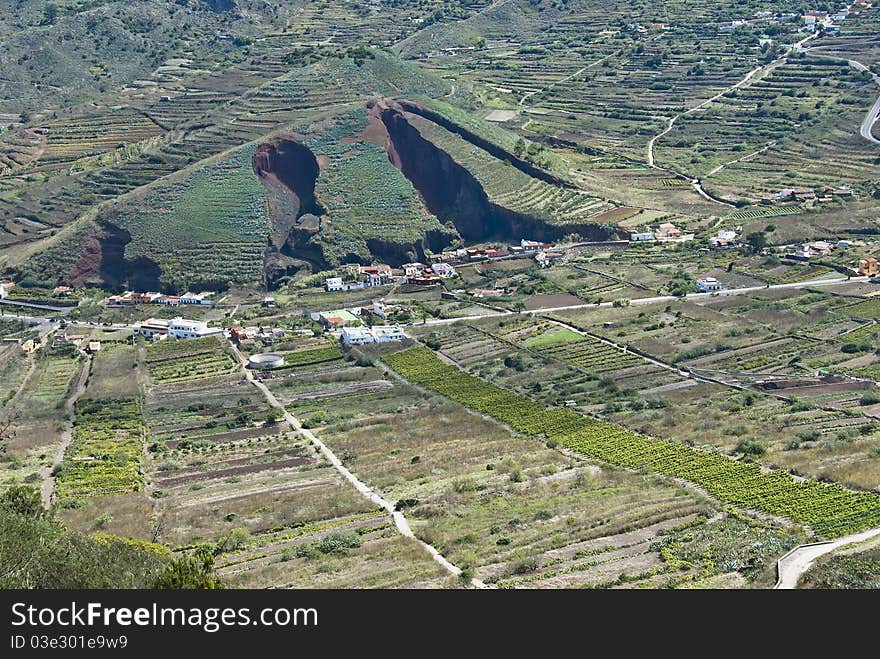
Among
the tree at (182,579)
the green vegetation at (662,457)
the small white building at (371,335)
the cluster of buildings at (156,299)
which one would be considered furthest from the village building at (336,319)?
the tree at (182,579)

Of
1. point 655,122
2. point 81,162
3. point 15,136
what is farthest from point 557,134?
point 15,136

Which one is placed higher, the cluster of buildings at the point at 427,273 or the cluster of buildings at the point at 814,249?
the cluster of buildings at the point at 814,249

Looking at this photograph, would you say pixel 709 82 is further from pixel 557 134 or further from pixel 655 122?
pixel 557 134

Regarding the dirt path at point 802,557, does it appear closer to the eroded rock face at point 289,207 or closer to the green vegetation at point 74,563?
the green vegetation at point 74,563

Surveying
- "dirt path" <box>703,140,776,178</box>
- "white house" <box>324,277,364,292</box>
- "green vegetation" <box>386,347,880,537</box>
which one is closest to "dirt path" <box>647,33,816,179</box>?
"dirt path" <box>703,140,776,178</box>

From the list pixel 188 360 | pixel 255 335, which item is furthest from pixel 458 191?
pixel 188 360
